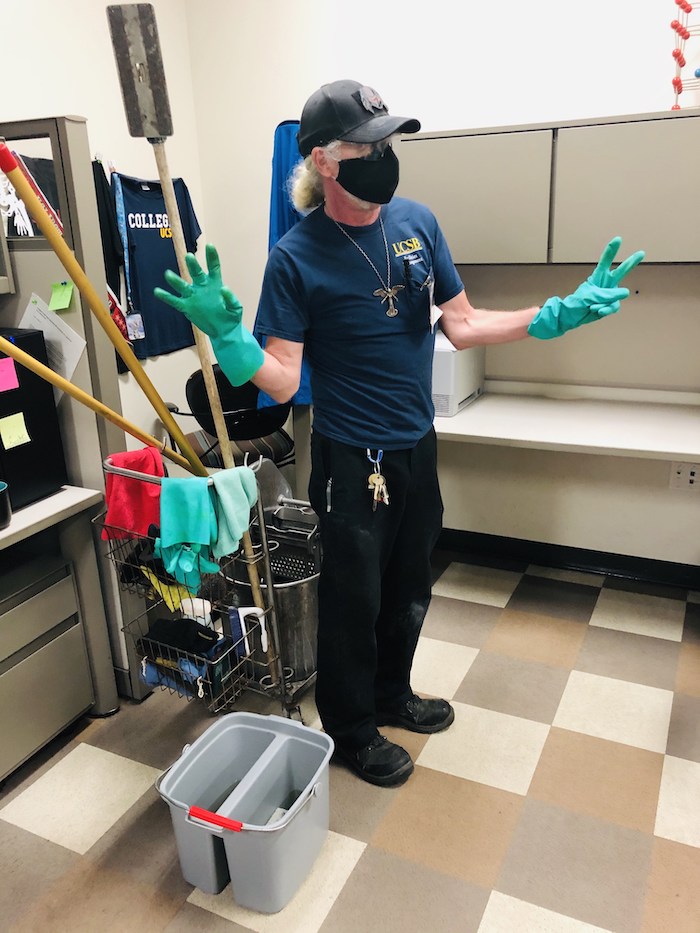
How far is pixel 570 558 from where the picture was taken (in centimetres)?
308

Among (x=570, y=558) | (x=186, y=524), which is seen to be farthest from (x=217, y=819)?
(x=570, y=558)

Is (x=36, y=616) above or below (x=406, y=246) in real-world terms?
below

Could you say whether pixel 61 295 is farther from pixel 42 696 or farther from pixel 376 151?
pixel 42 696

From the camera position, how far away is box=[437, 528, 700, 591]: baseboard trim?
9.53 feet

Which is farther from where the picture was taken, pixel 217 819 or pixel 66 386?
pixel 66 386

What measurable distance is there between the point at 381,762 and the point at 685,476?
5.45 feet

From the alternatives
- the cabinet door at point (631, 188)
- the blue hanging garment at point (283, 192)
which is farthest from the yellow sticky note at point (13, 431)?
the cabinet door at point (631, 188)

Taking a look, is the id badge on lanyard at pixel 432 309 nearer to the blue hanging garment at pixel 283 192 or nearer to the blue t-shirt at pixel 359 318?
the blue t-shirt at pixel 359 318

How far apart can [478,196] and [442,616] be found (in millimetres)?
1542

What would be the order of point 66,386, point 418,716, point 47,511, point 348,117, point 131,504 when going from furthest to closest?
point 418,716
point 47,511
point 131,504
point 66,386
point 348,117

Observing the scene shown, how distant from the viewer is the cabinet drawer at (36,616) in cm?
186

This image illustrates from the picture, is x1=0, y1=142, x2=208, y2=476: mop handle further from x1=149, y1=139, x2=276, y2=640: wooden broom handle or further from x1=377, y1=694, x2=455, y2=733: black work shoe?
x1=377, y1=694, x2=455, y2=733: black work shoe

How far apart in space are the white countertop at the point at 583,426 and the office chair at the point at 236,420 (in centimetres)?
76

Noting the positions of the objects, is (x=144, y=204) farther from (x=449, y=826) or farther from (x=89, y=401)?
(x=449, y=826)
